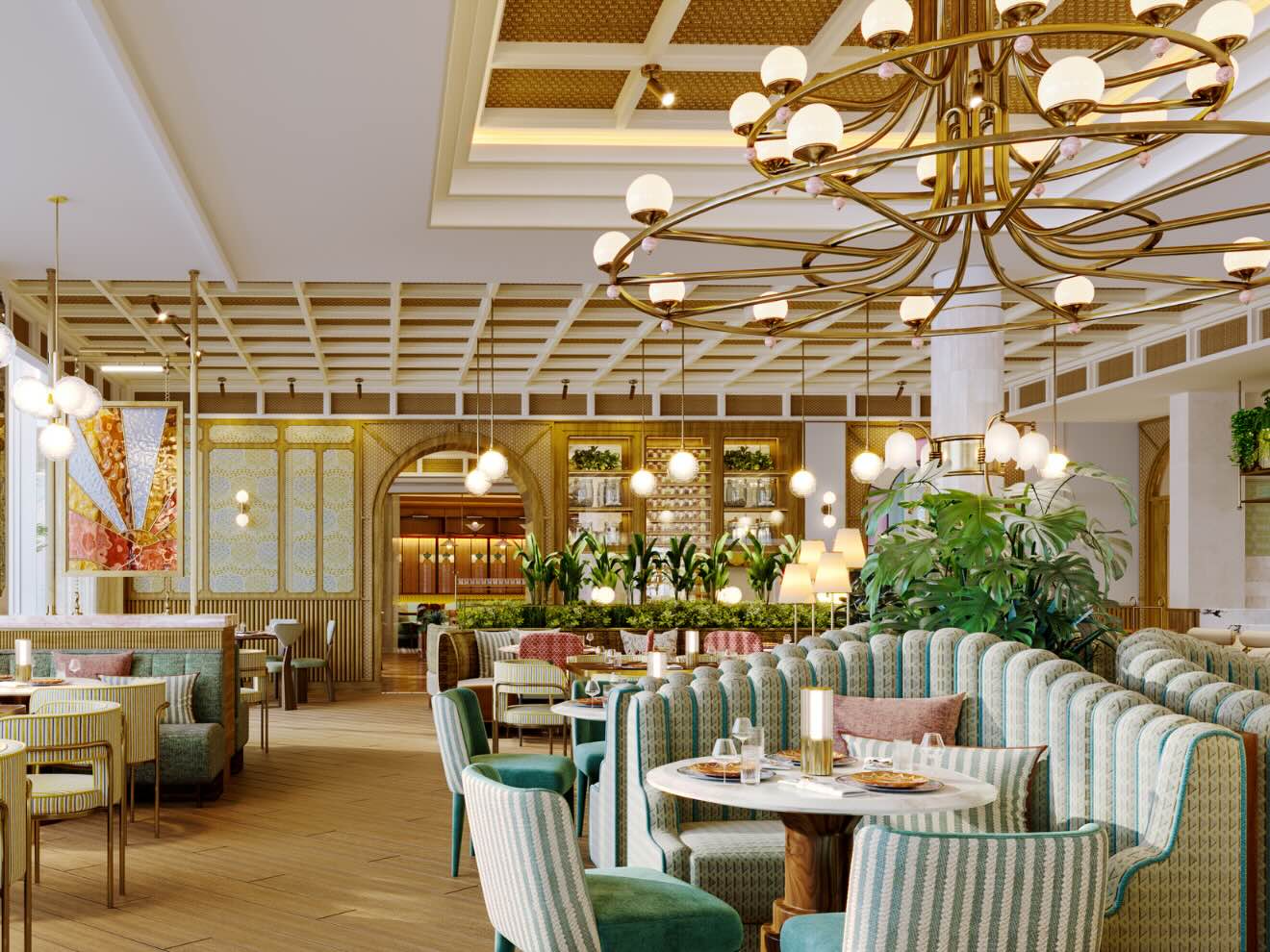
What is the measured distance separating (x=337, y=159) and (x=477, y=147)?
117 centimetres

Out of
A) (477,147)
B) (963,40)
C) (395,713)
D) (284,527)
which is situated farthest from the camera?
(284,527)

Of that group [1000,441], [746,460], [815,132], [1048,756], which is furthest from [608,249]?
[746,460]

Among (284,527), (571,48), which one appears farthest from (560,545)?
(571,48)

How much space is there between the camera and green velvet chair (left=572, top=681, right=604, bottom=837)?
20.4 feet

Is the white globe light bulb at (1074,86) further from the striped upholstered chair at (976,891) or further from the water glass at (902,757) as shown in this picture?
the water glass at (902,757)

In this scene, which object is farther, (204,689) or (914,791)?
(204,689)

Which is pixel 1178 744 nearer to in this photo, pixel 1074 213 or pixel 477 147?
pixel 1074 213

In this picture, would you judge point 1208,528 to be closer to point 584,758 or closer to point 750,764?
point 584,758

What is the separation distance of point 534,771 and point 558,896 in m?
2.86

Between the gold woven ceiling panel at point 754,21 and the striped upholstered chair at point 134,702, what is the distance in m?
4.04

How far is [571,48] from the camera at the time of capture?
570 centimetres

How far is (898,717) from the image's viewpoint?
4867mm

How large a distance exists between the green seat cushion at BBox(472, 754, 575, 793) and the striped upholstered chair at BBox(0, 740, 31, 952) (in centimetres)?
216

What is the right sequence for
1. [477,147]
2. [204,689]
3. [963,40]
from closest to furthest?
[963,40] → [477,147] → [204,689]
